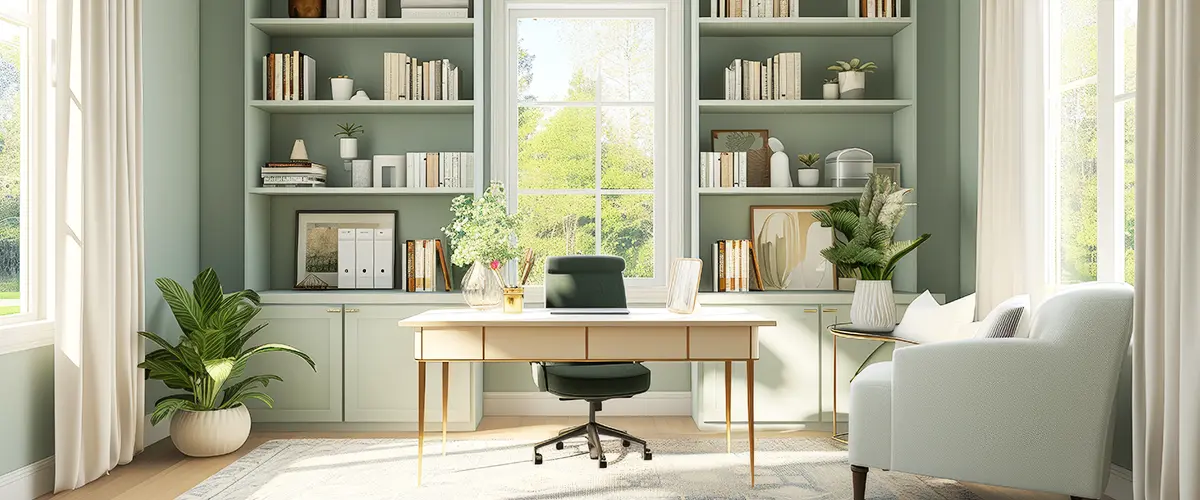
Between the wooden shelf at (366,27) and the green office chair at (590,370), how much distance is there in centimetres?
151

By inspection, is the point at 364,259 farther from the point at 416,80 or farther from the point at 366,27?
the point at 366,27

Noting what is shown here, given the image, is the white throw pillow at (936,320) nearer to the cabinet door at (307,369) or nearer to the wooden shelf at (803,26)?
the wooden shelf at (803,26)

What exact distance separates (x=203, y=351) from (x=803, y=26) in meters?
3.49

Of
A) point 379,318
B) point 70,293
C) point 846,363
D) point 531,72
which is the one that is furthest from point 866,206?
point 70,293

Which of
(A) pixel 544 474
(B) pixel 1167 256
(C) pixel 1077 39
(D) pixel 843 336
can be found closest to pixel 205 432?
(A) pixel 544 474

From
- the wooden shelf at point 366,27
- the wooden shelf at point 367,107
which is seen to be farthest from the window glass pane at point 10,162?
the wooden shelf at point 366,27

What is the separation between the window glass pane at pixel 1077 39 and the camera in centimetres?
332

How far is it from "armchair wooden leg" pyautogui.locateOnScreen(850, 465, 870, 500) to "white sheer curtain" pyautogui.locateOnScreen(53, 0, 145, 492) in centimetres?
303

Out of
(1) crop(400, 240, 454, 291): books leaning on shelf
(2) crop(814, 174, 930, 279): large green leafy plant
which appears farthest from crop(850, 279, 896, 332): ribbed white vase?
(1) crop(400, 240, 454, 291): books leaning on shelf

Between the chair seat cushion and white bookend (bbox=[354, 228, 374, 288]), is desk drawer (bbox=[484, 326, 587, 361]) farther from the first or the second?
white bookend (bbox=[354, 228, 374, 288])

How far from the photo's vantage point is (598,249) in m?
4.77

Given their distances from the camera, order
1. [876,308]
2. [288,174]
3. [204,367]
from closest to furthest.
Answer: [204,367], [876,308], [288,174]

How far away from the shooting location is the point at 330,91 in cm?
469

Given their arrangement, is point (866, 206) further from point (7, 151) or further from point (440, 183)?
point (7, 151)
